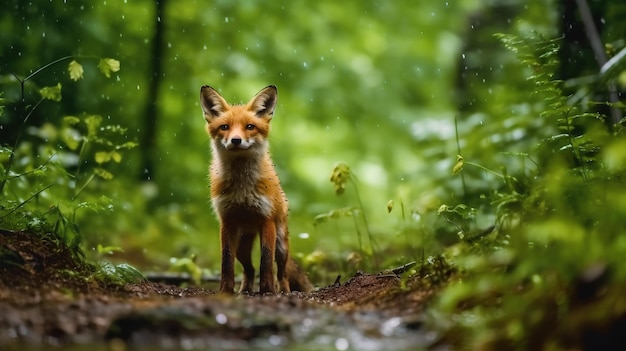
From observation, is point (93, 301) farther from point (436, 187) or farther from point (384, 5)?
point (384, 5)

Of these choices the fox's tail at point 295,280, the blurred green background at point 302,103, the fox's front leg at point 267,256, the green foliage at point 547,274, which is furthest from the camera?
the blurred green background at point 302,103

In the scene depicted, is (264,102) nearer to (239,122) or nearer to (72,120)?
(239,122)

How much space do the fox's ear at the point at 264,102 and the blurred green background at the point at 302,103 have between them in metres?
1.16

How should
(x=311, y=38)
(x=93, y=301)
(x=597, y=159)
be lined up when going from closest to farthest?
(x=93, y=301) → (x=597, y=159) → (x=311, y=38)

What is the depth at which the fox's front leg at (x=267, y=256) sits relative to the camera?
18.6 feet

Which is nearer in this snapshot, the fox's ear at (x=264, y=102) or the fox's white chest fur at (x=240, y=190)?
the fox's white chest fur at (x=240, y=190)

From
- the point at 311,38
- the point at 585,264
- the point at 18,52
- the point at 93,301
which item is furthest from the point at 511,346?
the point at 311,38

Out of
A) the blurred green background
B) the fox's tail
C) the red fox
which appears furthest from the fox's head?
the fox's tail

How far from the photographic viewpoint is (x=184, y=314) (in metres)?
3.19

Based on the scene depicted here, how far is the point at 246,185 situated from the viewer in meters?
5.75

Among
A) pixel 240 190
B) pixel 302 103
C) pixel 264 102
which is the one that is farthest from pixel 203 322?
pixel 302 103

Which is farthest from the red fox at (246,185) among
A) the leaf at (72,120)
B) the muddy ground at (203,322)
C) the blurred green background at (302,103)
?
the muddy ground at (203,322)

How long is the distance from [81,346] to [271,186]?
10.3ft

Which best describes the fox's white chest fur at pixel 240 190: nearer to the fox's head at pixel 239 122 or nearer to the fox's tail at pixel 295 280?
the fox's head at pixel 239 122
